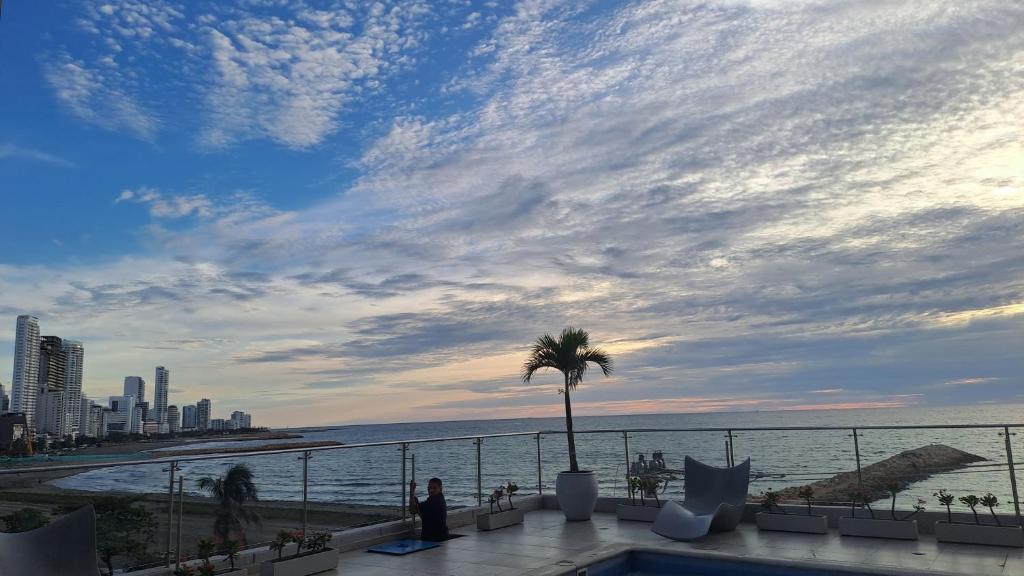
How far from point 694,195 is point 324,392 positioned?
20473mm

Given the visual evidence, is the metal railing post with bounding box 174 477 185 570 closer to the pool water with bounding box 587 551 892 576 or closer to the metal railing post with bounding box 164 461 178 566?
the metal railing post with bounding box 164 461 178 566

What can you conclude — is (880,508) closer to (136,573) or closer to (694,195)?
(694,195)

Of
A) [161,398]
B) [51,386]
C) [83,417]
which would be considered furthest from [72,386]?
[161,398]

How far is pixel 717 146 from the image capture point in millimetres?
11125

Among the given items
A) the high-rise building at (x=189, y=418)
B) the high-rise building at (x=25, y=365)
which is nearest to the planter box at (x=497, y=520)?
the high-rise building at (x=25, y=365)

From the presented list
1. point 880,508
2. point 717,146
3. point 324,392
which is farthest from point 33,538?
point 324,392

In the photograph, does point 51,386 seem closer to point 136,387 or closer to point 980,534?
point 136,387

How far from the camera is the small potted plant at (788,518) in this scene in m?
7.48

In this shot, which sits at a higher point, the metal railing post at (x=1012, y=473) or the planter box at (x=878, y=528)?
the metal railing post at (x=1012, y=473)

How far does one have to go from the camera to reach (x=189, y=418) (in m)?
101

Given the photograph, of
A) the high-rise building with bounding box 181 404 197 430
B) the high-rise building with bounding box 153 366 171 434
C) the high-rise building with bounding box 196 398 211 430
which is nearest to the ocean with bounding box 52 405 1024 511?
the high-rise building with bounding box 196 398 211 430

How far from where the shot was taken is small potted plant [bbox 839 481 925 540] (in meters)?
6.89

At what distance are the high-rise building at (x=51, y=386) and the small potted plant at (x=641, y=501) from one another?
3030 inches

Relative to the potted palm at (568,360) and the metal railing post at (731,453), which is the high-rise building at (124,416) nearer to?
the potted palm at (568,360)
